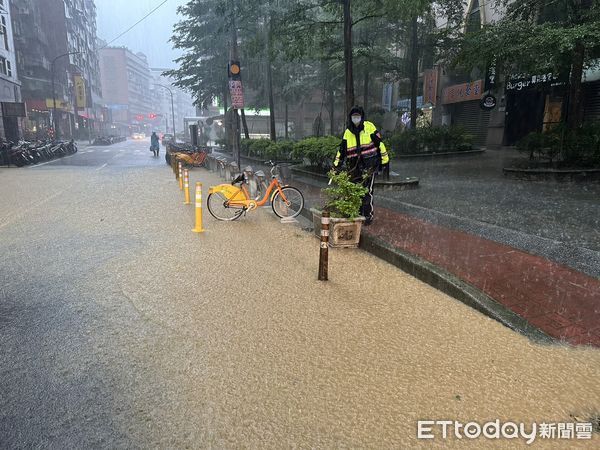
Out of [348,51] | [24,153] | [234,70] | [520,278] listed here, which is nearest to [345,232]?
[520,278]

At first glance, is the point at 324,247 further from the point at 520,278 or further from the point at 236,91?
the point at 236,91

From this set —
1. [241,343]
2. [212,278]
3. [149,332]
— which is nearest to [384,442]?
[241,343]

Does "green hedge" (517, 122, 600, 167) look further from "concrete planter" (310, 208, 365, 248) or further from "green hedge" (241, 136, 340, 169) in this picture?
"concrete planter" (310, 208, 365, 248)

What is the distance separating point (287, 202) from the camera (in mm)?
9766

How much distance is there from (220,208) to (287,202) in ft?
5.03

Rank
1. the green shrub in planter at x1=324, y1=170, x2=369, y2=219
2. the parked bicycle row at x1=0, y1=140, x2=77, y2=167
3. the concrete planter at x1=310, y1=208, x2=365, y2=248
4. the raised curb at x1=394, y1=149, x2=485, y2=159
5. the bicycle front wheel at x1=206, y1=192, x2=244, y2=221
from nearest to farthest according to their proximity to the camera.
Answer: the green shrub in planter at x1=324, y1=170, x2=369, y2=219
the concrete planter at x1=310, y1=208, x2=365, y2=248
the bicycle front wheel at x1=206, y1=192, x2=244, y2=221
the raised curb at x1=394, y1=149, x2=485, y2=159
the parked bicycle row at x1=0, y1=140, x2=77, y2=167

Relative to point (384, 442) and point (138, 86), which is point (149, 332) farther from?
point (138, 86)

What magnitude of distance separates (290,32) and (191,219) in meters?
8.02

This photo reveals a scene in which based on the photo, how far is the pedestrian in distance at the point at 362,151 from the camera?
761 cm

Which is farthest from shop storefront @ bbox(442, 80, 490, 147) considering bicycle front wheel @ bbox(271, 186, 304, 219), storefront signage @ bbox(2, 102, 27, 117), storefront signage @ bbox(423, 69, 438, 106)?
storefront signage @ bbox(2, 102, 27, 117)

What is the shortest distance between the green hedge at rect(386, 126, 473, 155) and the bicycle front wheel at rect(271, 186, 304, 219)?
11.5 metres

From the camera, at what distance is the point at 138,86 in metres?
158

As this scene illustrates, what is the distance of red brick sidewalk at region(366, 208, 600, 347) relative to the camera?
408 cm

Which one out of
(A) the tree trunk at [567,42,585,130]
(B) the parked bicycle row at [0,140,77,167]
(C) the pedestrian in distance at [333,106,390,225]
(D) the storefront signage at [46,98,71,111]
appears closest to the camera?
(C) the pedestrian in distance at [333,106,390,225]
